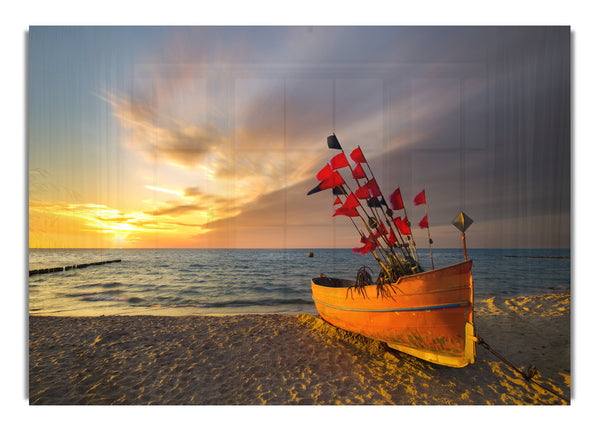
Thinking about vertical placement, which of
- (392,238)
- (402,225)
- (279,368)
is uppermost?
(402,225)

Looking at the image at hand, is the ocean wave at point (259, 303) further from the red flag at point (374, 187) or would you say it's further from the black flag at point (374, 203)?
the red flag at point (374, 187)

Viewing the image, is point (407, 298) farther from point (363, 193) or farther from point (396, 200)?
point (363, 193)

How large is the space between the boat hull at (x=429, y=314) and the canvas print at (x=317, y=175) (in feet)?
0.07

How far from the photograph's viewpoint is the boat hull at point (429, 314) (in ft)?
5.82

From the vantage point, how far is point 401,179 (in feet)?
8.46

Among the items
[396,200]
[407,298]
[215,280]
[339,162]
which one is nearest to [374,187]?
[396,200]

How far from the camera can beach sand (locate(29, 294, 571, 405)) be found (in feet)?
6.42

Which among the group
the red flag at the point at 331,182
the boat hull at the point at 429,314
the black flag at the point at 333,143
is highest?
the black flag at the point at 333,143

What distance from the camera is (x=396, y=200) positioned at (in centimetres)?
220

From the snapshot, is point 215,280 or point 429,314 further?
point 215,280

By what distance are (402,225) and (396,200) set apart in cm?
24

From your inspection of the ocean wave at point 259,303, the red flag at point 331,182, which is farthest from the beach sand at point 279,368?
the red flag at point 331,182

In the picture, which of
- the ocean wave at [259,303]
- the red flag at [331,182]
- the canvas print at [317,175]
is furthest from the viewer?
the ocean wave at [259,303]

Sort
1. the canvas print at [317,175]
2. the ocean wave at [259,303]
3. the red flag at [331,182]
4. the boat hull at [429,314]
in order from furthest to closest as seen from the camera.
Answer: the ocean wave at [259,303] < the red flag at [331,182] < the canvas print at [317,175] < the boat hull at [429,314]
